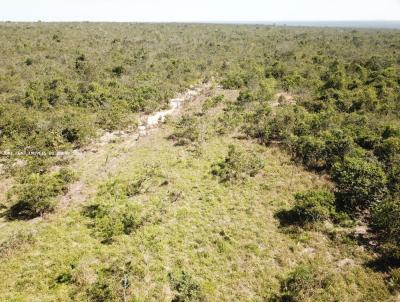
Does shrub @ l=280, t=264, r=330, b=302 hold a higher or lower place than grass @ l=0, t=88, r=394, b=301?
higher

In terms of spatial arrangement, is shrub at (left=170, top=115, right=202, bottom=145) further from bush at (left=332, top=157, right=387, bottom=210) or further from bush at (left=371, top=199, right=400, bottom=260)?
bush at (left=371, top=199, right=400, bottom=260)

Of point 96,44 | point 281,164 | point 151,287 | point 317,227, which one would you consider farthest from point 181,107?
point 96,44

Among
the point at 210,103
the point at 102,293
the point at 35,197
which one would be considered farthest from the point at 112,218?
the point at 210,103

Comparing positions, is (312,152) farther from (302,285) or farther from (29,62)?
(29,62)

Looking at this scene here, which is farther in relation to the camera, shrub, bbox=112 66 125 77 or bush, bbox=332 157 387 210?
shrub, bbox=112 66 125 77

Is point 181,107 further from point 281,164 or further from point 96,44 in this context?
point 96,44

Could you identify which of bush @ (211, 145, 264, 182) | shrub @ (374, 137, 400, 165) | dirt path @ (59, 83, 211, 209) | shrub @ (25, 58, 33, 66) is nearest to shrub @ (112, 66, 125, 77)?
shrub @ (25, 58, 33, 66)
